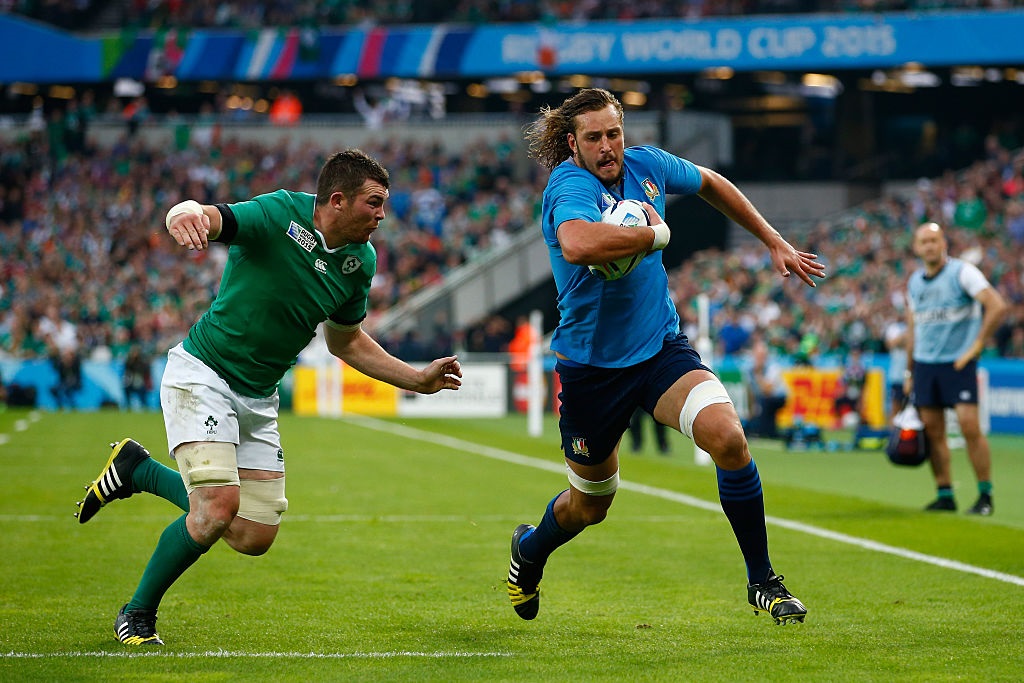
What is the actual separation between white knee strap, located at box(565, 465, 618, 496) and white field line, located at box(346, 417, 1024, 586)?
268 cm

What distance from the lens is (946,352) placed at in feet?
37.8

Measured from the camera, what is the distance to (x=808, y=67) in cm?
3697

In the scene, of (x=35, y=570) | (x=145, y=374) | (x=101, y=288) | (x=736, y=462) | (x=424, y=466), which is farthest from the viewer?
(x=101, y=288)

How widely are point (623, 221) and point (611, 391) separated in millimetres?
831

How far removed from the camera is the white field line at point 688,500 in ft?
27.9

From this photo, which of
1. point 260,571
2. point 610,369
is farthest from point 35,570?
point 610,369

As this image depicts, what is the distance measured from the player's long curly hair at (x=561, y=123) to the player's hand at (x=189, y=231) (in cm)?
174

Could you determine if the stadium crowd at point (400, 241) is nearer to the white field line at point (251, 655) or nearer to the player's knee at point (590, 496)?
the player's knee at point (590, 496)

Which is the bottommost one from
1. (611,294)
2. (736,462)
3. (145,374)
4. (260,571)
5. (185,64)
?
(145,374)

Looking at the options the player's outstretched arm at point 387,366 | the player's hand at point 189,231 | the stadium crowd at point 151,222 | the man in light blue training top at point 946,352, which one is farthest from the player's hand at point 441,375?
the stadium crowd at point 151,222

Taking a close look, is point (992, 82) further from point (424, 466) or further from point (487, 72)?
point (424, 466)

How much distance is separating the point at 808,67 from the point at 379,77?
39.4 ft

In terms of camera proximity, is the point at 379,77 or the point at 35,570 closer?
the point at 35,570

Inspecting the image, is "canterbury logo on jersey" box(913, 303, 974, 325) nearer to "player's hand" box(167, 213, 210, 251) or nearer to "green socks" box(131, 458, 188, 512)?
"green socks" box(131, 458, 188, 512)
